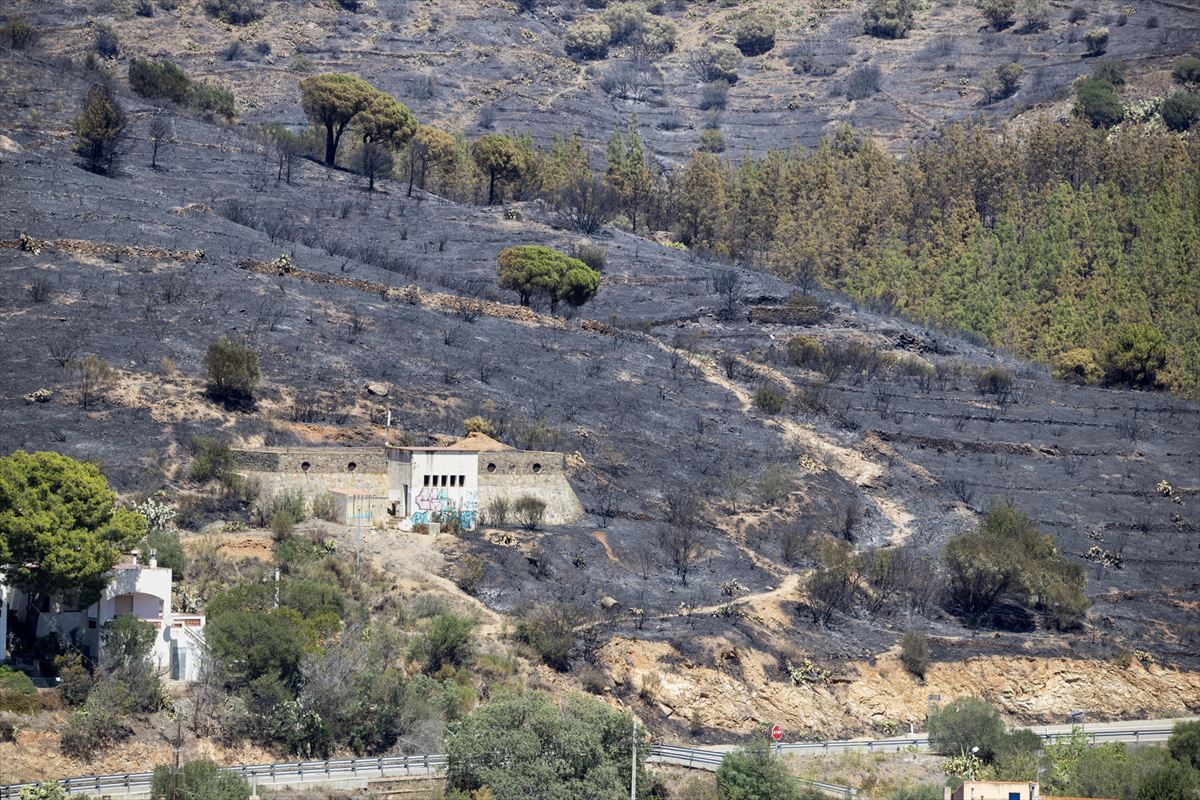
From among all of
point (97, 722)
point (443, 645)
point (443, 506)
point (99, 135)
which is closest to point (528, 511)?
point (443, 506)

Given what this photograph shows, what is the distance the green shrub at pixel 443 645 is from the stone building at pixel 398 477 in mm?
10082

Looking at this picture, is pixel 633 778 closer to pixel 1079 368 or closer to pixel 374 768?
pixel 374 768

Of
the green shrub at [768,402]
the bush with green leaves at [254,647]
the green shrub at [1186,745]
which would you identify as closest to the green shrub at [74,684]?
the bush with green leaves at [254,647]

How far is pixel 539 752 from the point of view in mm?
61344

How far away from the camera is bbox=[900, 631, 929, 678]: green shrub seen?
259ft

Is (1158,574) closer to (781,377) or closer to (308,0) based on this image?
(781,377)

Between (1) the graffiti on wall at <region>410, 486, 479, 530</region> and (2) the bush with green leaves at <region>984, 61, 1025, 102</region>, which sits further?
(2) the bush with green leaves at <region>984, 61, 1025, 102</region>

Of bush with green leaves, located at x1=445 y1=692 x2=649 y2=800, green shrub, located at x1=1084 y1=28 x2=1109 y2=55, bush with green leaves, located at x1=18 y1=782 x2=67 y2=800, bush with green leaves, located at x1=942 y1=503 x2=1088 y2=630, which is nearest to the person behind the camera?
bush with green leaves, located at x1=18 y1=782 x2=67 y2=800

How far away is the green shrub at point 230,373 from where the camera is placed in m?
88.1

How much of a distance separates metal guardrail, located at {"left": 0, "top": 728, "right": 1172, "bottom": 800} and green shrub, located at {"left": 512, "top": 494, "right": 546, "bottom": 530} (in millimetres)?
16211

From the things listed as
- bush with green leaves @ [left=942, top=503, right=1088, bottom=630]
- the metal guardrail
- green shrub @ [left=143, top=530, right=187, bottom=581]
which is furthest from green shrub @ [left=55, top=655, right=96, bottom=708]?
bush with green leaves @ [left=942, top=503, right=1088, bottom=630]

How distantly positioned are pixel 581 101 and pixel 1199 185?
65.8 m

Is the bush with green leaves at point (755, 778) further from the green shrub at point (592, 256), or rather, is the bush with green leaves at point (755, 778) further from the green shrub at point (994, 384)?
the green shrub at point (592, 256)

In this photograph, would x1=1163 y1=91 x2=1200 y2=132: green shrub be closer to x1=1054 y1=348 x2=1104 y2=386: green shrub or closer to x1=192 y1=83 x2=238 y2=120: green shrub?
x1=1054 y1=348 x2=1104 y2=386: green shrub
